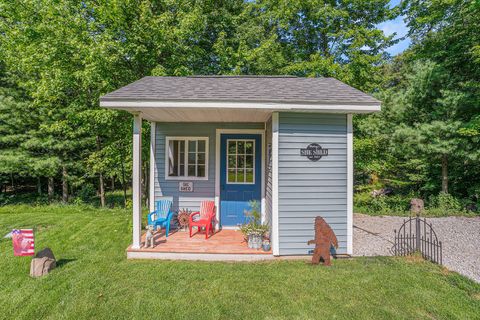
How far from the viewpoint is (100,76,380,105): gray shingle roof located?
3.88 metres

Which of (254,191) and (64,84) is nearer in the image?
(254,191)

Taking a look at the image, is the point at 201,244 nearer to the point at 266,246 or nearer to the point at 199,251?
the point at 199,251

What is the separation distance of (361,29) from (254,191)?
8256 mm

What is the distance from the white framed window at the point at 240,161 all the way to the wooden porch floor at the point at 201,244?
3.95 feet

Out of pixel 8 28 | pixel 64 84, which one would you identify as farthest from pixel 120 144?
pixel 8 28

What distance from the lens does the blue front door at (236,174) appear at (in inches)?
215

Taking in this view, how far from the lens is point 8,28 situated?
7879 mm

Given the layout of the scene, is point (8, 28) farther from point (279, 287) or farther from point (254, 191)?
point (279, 287)

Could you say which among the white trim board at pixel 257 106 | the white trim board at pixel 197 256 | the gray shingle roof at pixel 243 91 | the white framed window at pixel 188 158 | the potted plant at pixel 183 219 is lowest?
the white trim board at pixel 197 256

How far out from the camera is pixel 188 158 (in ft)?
18.1

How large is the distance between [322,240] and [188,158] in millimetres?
3344

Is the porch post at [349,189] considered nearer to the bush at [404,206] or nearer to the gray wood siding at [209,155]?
the gray wood siding at [209,155]

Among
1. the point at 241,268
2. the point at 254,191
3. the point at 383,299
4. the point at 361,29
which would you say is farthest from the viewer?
the point at 361,29

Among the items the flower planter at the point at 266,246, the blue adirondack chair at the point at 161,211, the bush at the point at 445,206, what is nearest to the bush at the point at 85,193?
the blue adirondack chair at the point at 161,211
